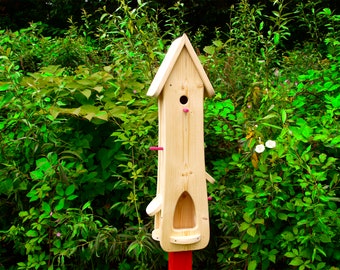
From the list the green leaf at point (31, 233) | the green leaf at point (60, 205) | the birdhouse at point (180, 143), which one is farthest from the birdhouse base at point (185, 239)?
the green leaf at point (31, 233)

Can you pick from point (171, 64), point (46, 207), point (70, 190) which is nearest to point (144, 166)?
point (70, 190)

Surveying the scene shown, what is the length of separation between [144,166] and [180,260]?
73cm

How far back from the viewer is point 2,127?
108 inches

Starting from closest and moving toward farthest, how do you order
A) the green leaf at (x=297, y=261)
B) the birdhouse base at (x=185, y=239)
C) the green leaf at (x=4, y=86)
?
the birdhouse base at (x=185, y=239), the green leaf at (x=297, y=261), the green leaf at (x=4, y=86)

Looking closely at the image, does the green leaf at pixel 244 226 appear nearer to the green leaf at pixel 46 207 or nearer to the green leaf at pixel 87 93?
the green leaf at pixel 46 207

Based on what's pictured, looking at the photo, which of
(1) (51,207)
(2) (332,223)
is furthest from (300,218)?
(1) (51,207)

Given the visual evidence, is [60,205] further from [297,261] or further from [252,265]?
[297,261]

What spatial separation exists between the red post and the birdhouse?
4cm

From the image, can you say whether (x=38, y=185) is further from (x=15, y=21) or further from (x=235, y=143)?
(x=15, y=21)

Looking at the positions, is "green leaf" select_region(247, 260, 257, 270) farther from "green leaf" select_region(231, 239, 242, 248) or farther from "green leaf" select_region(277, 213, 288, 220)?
"green leaf" select_region(277, 213, 288, 220)

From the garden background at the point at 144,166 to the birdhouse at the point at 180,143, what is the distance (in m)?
0.40

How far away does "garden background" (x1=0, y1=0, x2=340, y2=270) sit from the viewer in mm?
2340

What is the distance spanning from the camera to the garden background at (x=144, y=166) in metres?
2.34

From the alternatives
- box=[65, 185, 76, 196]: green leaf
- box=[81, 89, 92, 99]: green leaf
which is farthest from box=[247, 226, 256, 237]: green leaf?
box=[81, 89, 92, 99]: green leaf
